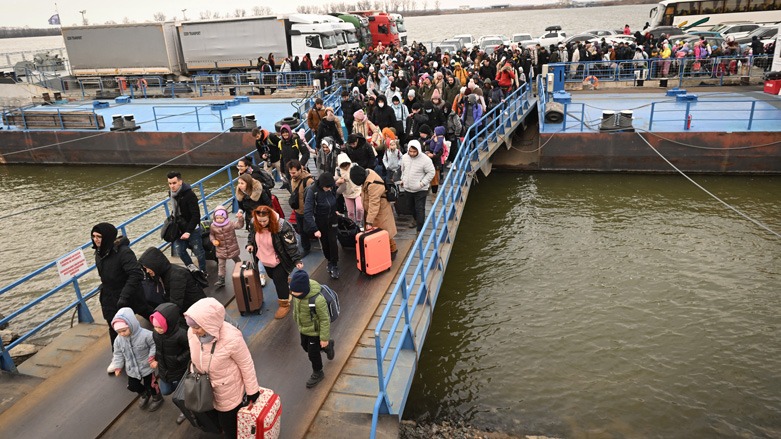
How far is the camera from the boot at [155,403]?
17.6ft

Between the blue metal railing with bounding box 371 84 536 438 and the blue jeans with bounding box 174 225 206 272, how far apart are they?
2.89 meters

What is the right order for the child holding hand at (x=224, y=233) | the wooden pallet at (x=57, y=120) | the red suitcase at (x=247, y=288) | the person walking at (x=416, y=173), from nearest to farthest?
1. the red suitcase at (x=247, y=288)
2. the child holding hand at (x=224, y=233)
3. the person walking at (x=416, y=173)
4. the wooden pallet at (x=57, y=120)

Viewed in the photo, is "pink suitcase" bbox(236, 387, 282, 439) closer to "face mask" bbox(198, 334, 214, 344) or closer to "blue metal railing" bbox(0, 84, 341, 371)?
"face mask" bbox(198, 334, 214, 344)

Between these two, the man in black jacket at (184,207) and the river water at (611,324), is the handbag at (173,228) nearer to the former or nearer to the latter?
the man in black jacket at (184,207)

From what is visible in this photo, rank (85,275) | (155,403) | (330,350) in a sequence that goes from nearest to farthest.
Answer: (155,403), (330,350), (85,275)

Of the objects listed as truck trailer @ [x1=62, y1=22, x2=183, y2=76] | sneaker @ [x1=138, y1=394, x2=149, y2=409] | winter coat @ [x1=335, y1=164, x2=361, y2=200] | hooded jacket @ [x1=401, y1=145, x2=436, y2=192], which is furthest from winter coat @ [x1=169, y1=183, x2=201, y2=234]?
truck trailer @ [x1=62, y1=22, x2=183, y2=76]

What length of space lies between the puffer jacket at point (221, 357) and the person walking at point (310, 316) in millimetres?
813

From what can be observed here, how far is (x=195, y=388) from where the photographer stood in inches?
173

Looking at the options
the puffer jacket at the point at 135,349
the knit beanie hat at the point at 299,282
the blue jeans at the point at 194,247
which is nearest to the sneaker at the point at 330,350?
the knit beanie hat at the point at 299,282

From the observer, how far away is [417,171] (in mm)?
8344

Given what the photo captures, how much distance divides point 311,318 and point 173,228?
9.87ft

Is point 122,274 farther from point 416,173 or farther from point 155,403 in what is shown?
point 416,173

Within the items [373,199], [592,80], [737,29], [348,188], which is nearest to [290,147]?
[348,188]

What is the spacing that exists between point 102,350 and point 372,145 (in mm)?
5192
